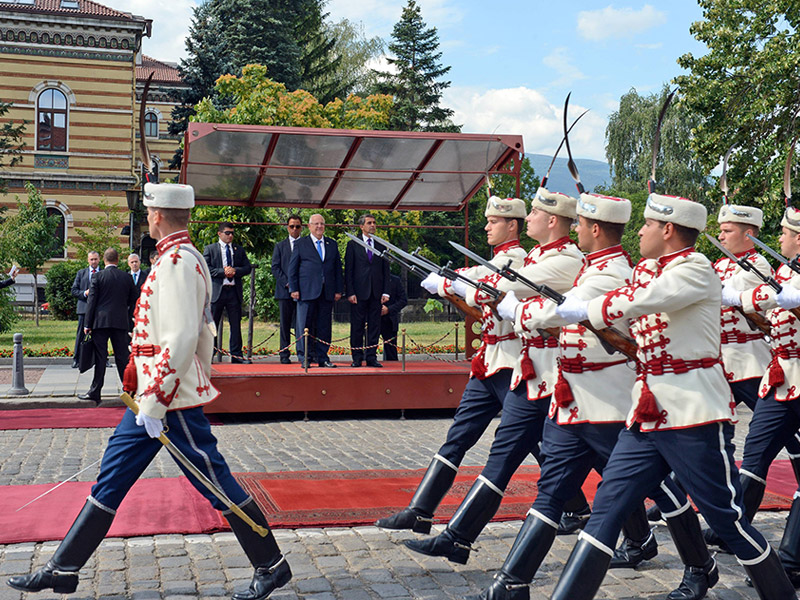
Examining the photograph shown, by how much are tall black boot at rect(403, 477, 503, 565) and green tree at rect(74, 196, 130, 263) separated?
1080 inches

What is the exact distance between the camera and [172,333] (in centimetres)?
446

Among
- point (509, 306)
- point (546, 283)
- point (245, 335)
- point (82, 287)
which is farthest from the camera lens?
point (245, 335)

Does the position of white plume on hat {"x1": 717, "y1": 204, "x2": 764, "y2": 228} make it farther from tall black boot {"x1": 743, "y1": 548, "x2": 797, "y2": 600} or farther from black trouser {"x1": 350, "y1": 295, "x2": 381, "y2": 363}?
black trouser {"x1": 350, "y1": 295, "x2": 381, "y2": 363}

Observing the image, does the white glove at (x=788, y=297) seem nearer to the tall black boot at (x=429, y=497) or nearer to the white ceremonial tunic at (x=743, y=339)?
the white ceremonial tunic at (x=743, y=339)

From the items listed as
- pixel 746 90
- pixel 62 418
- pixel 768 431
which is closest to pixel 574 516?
pixel 768 431

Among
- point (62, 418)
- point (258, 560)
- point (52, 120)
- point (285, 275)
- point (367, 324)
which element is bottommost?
point (62, 418)

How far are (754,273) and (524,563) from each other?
304 cm

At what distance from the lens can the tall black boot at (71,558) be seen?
4.45 metres

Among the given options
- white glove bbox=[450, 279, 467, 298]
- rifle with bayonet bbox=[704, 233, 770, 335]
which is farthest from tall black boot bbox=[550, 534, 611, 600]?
rifle with bayonet bbox=[704, 233, 770, 335]

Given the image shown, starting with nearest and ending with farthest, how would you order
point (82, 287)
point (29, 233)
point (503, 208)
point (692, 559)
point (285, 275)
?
point (692, 559) → point (503, 208) → point (285, 275) → point (82, 287) → point (29, 233)

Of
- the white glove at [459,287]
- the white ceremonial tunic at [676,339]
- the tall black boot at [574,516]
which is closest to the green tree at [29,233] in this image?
the white glove at [459,287]

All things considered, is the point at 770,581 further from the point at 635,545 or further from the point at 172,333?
the point at 172,333

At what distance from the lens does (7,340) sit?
22.4 meters

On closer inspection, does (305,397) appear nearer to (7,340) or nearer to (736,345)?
(736,345)
